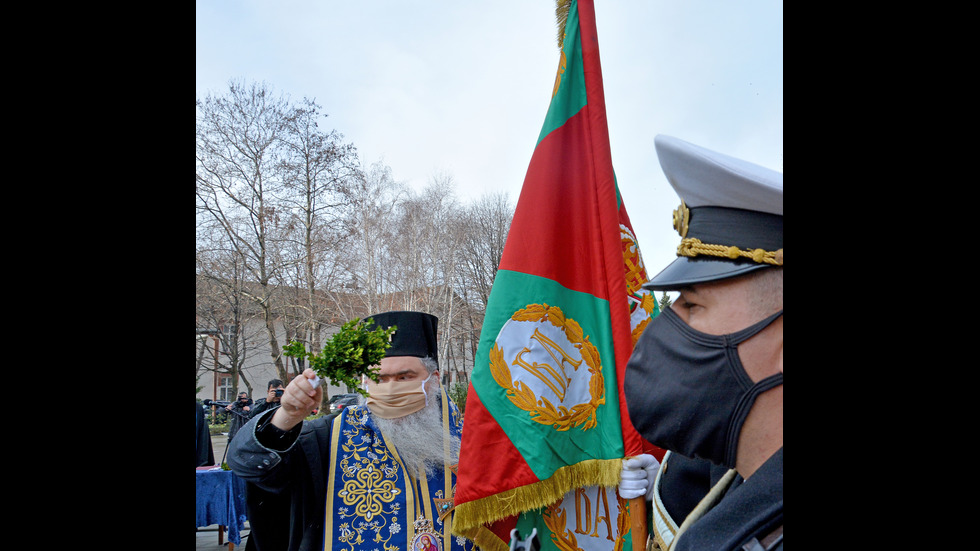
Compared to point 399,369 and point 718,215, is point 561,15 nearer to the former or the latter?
point 718,215

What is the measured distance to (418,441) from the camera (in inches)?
127

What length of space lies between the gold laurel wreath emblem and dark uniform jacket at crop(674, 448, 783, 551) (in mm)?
822

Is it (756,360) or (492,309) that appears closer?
(756,360)

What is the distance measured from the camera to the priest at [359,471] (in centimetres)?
271

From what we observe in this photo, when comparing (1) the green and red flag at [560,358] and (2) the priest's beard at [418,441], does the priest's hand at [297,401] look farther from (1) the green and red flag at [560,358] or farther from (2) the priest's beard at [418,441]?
(1) the green and red flag at [560,358]

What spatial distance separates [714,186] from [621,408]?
101cm

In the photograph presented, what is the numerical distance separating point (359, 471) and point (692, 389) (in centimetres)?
242

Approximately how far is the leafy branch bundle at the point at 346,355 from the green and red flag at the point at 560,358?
652mm

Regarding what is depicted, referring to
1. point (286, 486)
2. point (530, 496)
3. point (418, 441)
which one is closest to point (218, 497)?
point (286, 486)

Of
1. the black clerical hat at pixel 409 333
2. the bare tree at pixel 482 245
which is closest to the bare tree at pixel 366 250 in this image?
the bare tree at pixel 482 245

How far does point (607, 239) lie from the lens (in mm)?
2105
